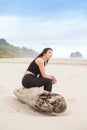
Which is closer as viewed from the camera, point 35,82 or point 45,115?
point 45,115

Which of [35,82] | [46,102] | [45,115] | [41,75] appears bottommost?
[45,115]

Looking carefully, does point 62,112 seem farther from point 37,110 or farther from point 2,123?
point 2,123

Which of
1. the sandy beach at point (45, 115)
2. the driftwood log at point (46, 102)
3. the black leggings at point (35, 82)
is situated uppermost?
the black leggings at point (35, 82)

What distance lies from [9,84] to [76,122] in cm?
565

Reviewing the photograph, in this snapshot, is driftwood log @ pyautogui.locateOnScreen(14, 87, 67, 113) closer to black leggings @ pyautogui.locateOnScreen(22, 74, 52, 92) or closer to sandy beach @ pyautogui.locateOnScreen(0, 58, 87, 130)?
sandy beach @ pyautogui.locateOnScreen(0, 58, 87, 130)

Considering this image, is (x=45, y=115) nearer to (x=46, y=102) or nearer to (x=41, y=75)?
(x=46, y=102)

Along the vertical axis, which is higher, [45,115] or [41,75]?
[41,75]

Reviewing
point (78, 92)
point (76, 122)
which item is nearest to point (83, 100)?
point (78, 92)

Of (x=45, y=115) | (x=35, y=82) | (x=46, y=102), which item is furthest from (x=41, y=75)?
(x=45, y=115)

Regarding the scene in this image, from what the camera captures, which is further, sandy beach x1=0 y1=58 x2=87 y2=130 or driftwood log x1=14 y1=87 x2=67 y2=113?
driftwood log x1=14 y1=87 x2=67 y2=113

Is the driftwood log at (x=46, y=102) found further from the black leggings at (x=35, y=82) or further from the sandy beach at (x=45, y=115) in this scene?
the black leggings at (x=35, y=82)

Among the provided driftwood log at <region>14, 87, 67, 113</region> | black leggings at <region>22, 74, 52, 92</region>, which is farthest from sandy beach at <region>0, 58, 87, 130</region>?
black leggings at <region>22, 74, 52, 92</region>

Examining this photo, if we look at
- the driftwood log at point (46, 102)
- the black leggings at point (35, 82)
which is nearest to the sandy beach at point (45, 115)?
the driftwood log at point (46, 102)

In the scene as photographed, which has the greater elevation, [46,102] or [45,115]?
[46,102]
